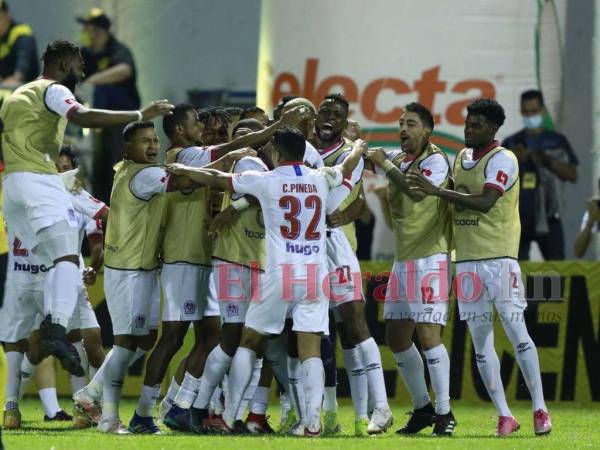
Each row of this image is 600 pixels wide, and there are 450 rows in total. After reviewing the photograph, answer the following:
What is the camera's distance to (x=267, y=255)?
37.2 feet

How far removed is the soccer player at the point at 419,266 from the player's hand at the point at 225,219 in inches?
43.8

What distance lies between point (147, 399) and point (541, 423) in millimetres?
2942

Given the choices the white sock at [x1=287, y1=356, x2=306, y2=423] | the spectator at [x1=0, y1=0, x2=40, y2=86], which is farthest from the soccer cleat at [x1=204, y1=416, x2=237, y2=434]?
the spectator at [x1=0, y1=0, x2=40, y2=86]

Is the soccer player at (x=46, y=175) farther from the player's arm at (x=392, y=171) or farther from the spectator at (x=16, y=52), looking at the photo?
the spectator at (x=16, y=52)

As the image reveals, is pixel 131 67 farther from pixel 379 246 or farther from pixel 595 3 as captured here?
pixel 595 3

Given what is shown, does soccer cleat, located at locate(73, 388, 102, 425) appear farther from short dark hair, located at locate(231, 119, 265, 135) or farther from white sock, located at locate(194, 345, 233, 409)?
short dark hair, located at locate(231, 119, 265, 135)

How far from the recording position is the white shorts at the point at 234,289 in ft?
38.5

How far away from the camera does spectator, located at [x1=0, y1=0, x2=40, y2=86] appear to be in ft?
61.0

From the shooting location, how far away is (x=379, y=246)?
55.8 ft

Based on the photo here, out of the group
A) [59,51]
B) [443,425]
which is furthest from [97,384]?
[443,425]

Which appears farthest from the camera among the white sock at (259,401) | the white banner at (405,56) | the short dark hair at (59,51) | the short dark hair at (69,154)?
the white banner at (405,56)

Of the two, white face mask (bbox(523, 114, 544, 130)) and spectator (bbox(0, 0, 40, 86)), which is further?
spectator (bbox(0, 0, 40, 86))

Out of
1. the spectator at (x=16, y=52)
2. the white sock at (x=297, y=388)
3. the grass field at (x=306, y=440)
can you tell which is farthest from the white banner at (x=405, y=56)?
the white sock at (x=297, y=388)

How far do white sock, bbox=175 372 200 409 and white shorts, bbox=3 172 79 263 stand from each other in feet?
4.29
